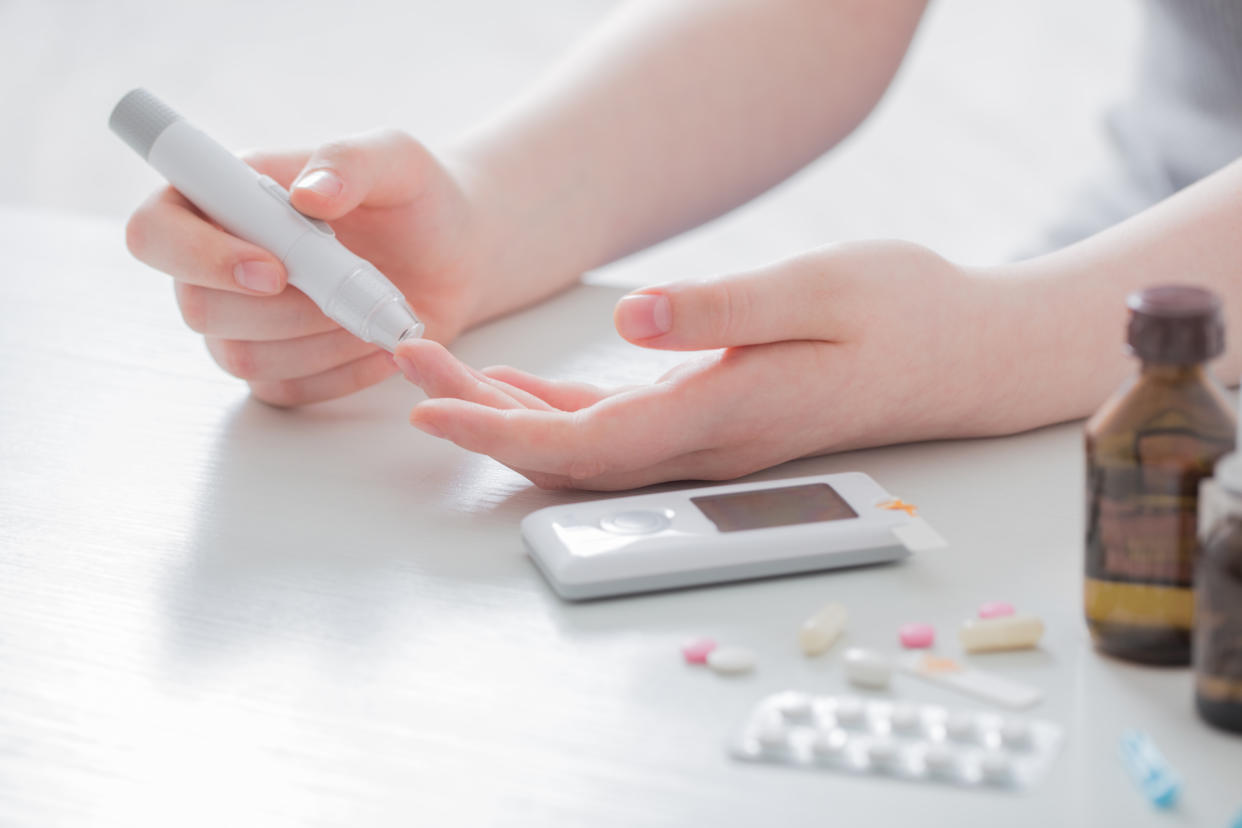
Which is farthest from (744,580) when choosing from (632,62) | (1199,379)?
(632,62)

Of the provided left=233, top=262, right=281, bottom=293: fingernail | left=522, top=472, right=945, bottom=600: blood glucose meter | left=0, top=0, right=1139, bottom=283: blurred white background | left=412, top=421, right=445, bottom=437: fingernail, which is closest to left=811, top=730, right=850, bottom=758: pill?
left=522, top=472, right=945, bottom=600: blood glucose meter

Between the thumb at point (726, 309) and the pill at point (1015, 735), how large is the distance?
207mm

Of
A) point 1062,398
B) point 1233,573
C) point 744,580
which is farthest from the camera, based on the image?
point 1062,398

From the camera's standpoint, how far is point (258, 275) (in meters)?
0.62

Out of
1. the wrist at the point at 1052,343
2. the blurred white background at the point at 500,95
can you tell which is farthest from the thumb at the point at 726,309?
the blurred white background at the point at 500,95

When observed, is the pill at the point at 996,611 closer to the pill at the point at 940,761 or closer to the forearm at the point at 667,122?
the pill at the point at 940,761

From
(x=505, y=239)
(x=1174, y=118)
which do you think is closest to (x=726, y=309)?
(x=505, y=239)

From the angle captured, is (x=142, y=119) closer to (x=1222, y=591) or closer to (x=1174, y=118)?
(x=1222, y=591)

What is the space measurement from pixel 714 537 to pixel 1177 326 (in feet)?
0.59

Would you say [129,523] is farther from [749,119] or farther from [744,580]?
[749,119]

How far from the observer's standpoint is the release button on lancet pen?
631 mm

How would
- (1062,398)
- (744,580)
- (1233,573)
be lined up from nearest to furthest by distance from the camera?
(1233,573) → (744,580) → (1062,398)

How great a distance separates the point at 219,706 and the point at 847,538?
225 mm

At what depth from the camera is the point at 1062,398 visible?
0.60 meters
